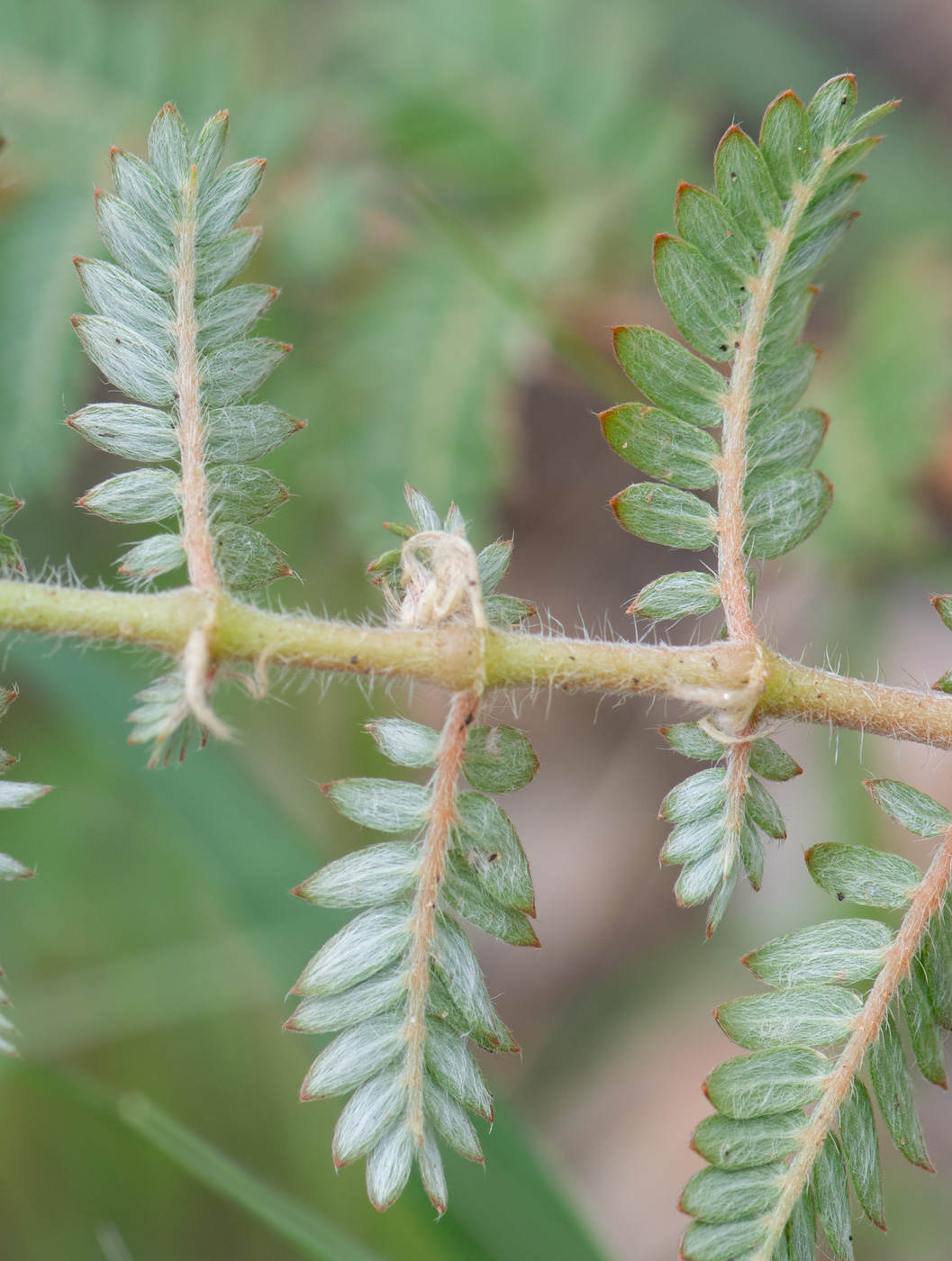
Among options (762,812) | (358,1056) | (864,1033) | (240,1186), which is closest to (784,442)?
(762,812)

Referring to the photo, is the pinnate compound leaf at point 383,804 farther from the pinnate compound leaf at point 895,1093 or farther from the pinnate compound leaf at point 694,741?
the pinnate compound leaf at point 895,1093

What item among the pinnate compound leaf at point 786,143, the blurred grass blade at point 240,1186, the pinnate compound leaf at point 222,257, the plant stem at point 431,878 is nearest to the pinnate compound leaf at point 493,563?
the plant stem at point 431,878

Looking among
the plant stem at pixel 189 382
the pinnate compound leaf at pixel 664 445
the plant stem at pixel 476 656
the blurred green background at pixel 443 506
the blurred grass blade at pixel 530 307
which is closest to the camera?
the plant stem at pixel 476 656

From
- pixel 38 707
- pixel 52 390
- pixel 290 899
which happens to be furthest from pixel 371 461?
pixel 38 707

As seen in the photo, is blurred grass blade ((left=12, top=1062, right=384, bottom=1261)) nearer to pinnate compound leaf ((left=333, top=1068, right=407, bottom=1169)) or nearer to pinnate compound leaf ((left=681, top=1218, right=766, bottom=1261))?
pinnate compound leaf ((left=333, top=1068, right=407, bottom=1169))

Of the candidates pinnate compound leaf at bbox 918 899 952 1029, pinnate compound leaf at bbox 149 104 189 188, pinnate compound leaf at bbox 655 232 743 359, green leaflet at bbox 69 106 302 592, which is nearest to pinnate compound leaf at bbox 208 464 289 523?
green leaflet at bbox 69 106 302 592

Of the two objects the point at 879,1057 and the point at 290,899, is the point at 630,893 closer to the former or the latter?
the point at 290,899

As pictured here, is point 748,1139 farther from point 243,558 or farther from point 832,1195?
point 243,558
